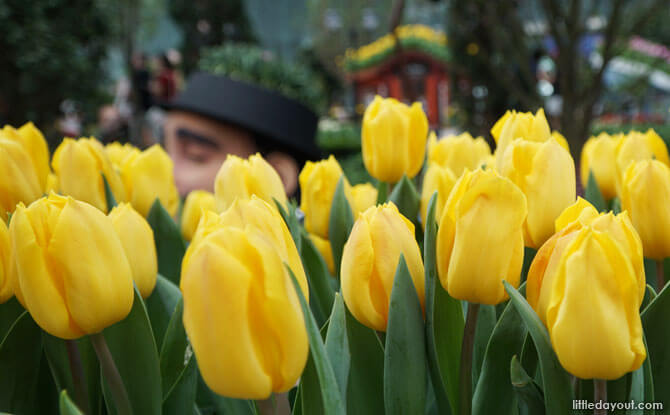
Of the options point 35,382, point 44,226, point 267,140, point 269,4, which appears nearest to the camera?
point 44,226

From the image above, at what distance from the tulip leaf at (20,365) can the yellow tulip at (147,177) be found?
376 millimetres

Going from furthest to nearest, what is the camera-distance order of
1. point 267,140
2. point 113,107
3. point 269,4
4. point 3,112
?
point 269,4 < point 113,107 < point 3,112 < point 267,140

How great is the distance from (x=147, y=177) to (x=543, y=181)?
62 centimetres

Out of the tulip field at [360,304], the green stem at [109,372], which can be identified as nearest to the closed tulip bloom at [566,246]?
the tulip field at [360,304]

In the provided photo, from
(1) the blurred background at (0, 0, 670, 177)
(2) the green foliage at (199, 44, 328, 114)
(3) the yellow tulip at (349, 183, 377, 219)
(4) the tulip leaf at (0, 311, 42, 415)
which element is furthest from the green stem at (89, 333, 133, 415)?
(2) the green foliage at (199, 44, 328, 114)

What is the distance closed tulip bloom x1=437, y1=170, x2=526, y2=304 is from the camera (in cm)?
55

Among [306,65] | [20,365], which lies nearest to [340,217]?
[20,365]

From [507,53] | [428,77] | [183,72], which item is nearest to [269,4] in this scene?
[428,77]

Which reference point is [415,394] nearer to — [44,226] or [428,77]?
[44,226]

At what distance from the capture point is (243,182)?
Answer: 2.57 ft

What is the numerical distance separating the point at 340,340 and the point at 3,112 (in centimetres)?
522

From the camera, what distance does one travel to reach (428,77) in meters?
20.0

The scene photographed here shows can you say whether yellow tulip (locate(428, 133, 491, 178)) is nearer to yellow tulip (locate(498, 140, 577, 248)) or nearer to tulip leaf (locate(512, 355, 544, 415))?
yellow tulip (locate(498, 140, 577, 248))

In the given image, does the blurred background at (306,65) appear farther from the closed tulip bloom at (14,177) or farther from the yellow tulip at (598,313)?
the yellow tulip at (598,313)
